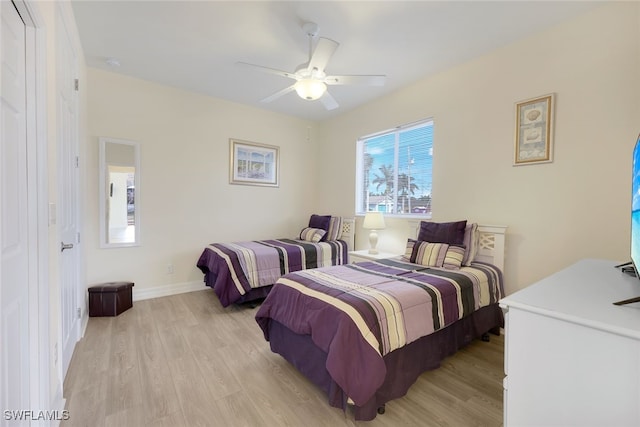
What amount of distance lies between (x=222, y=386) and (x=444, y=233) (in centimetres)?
228

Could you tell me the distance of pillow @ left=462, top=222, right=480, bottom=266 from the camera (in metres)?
2.62

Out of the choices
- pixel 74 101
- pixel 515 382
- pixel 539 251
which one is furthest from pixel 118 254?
pixel 539 251

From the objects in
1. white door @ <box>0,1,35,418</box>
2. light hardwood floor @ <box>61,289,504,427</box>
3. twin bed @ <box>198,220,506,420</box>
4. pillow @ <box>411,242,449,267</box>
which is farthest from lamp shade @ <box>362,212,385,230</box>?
white door @ <box>0,1,35,418</box>

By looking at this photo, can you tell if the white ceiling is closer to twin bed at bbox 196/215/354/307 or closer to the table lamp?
the table lamp

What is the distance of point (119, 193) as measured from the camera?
328 cm

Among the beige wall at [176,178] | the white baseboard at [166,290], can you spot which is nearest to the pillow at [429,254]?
the beige wall at [176,178]

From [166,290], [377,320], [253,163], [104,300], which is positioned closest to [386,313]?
[377,320]

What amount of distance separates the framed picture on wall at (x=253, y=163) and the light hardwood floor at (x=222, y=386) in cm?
228

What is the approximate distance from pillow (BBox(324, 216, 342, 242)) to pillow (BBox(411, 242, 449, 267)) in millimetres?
1619

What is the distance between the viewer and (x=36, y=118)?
134cm

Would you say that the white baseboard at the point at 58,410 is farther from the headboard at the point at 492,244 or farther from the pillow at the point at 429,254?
the headboard at the point at 492,244

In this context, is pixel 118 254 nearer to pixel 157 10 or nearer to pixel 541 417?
pixel 157 10

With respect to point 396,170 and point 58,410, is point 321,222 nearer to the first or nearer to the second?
point 396,170

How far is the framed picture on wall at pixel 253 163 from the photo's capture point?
13.5 feet
